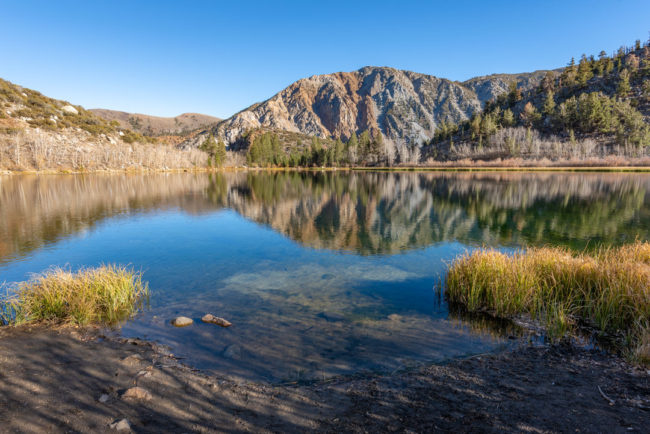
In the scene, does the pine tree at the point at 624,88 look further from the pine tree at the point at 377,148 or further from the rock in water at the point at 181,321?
the rock in water at the point at 181,321

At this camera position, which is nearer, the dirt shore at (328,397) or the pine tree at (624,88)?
the dirt shore at (328,397)

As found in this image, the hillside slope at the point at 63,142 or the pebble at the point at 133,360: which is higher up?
the hillside slope at the point at 63,142

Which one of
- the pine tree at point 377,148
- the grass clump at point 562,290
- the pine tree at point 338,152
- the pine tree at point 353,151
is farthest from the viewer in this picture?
the pine tree at point 377,148

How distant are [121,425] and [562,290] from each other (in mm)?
11480

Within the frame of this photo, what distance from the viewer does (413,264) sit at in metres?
15.9

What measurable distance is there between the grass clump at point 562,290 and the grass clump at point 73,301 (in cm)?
1081

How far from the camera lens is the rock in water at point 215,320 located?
9.54 meters

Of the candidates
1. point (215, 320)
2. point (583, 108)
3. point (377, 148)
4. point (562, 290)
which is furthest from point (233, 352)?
point (583, 108)

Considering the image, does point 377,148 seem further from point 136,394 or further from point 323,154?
point 136,394

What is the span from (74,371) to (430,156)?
16593cm

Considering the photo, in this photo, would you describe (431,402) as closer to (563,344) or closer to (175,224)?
(563,344)

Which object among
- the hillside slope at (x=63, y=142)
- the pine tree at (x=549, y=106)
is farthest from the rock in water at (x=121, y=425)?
the pine tree at (x=549, y=106)

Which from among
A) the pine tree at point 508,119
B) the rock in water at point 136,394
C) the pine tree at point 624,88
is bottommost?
the rock in water at point 136,394

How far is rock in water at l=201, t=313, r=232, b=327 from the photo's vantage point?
9535 millimetres
